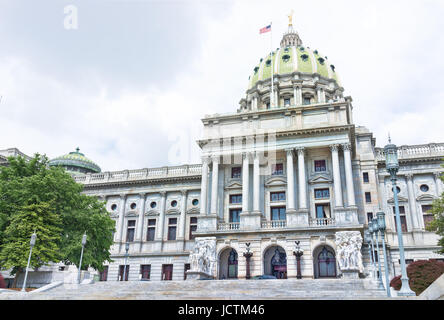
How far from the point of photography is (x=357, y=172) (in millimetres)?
45406

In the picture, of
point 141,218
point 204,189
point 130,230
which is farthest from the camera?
point 130,230

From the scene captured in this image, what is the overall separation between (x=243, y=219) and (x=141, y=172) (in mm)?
21774

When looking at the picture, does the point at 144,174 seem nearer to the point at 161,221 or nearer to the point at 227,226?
the point at 161,221

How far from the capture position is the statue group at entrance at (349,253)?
33.5 metres

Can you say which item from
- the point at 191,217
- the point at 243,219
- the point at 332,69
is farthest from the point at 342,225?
the point at 332,69

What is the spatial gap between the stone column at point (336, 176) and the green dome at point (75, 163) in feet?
154

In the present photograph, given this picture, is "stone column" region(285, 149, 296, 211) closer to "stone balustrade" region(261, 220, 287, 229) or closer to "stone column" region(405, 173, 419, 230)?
"stone balustrade" region(261, 220, 287, 229)

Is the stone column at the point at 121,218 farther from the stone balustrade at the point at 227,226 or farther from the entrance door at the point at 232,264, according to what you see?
the entrance door at the point at 232,264

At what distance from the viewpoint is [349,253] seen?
3425cm

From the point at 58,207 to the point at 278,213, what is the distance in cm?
2240

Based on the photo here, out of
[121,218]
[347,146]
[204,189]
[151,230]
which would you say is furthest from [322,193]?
[121,218]

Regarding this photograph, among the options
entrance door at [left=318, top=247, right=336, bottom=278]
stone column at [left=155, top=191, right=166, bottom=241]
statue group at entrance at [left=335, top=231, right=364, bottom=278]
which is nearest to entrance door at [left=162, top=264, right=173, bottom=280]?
stone column at [left=155, top=191, right=166, bottom=241]

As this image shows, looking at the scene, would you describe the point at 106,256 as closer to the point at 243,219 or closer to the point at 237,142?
the point at 243,219

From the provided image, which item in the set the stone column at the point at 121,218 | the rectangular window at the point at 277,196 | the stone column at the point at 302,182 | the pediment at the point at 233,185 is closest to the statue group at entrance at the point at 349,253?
the stone column at the point at 302,182
